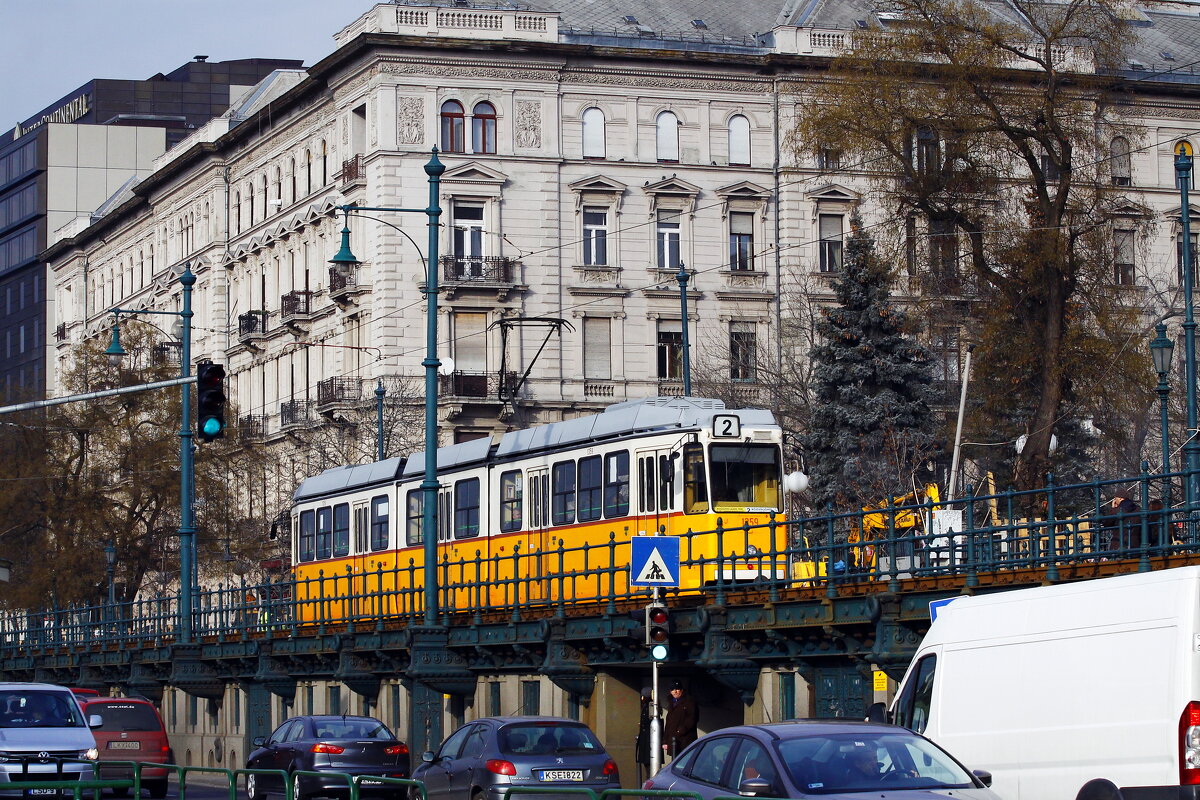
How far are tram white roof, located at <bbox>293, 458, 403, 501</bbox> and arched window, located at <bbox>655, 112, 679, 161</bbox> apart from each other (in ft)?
99.6

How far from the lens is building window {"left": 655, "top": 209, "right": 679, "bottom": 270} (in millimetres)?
74438

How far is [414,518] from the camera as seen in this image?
40.5 meters

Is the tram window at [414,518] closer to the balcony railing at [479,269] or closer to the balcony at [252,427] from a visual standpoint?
the balcony railing at [479,269]

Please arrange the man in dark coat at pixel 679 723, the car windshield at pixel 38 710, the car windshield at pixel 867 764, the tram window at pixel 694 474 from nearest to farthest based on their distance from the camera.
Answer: the car windshield at pixel 867 764 < the car windshield at pixel 38 710 < the man in dark coat at pixel 679 723 < the tram window at pixel 694 474

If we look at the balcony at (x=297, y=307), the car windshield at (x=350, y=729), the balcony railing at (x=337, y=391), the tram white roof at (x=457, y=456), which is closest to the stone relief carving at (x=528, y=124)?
the balcony railing at (x=337, y=391)

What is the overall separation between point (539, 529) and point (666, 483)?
3.57 metres

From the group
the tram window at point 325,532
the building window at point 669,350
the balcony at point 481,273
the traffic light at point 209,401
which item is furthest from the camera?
the building window at point 669,350

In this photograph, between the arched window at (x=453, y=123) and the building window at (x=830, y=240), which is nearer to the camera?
the arched window at (x=453, y=123)

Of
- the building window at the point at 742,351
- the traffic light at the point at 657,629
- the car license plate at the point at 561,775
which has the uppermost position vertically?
the building window at the point at 742,351

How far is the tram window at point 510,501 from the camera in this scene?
Answer: 122 feet

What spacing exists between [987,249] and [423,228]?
1313 inches

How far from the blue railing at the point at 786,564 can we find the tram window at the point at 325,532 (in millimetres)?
726

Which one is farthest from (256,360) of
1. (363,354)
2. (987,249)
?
(987,249)

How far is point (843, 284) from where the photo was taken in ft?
186
